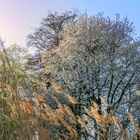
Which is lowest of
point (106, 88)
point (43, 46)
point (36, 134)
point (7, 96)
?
point (36, 134)

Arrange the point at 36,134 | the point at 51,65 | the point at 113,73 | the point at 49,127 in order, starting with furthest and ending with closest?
the point at 51,65 → the point at 113,73 → the point at 49,127 → the point at 36,134

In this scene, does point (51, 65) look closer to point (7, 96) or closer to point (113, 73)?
point (113, 73)

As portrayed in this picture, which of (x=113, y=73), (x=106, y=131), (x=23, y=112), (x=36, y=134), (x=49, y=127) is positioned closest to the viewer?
(x=23, y=112)

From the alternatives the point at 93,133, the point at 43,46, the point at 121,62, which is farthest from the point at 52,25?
the point at 93,133

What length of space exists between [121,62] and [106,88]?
7.76ft

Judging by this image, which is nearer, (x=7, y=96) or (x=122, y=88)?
(x=7, y=96)

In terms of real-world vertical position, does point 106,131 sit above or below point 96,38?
below

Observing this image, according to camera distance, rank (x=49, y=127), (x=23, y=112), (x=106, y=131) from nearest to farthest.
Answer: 1. (x=23, y=112)
2. (x=49, y=127)
3. (x=106, y=131)

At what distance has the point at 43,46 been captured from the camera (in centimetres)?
→ 4278

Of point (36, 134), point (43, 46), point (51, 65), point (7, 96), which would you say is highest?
point (43, 46)

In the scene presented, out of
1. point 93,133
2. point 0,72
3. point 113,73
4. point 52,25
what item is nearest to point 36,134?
point 0,72

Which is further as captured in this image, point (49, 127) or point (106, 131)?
point (106, 131)

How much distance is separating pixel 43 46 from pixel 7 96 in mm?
38803

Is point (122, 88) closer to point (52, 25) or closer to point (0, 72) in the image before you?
point (52, 25)
